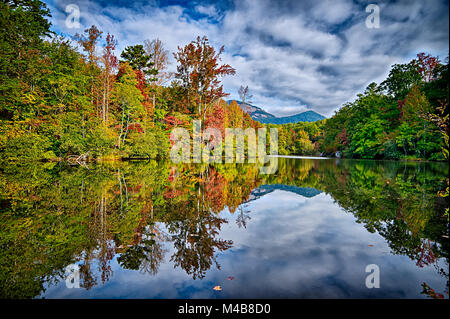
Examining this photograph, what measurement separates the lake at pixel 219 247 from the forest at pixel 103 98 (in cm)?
260

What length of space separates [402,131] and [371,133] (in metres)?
6.13

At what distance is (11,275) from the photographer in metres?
2.29

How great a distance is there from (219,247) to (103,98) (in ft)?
69.6

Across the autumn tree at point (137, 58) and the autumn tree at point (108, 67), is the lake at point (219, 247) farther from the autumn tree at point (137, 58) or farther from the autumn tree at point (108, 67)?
the autumn tree at point (137, 58)

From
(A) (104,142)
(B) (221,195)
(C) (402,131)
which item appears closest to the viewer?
(B) (221,195)

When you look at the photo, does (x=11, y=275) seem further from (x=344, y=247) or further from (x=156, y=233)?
(x=344, y=247)

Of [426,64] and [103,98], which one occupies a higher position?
[426,64]

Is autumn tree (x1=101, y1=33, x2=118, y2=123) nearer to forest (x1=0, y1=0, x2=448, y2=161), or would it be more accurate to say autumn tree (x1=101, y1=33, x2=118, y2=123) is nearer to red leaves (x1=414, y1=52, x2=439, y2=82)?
forest (x1=0, y1=0, x2=448, y2=161)

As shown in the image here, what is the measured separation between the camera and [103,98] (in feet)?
63.7

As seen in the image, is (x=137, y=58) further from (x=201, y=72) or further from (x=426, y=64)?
(x=426, y=64)

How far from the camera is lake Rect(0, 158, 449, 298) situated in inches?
83.4

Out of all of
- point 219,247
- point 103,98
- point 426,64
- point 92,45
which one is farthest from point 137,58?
point 426,64

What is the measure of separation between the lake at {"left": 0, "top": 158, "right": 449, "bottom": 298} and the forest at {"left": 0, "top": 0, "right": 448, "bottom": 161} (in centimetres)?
260
